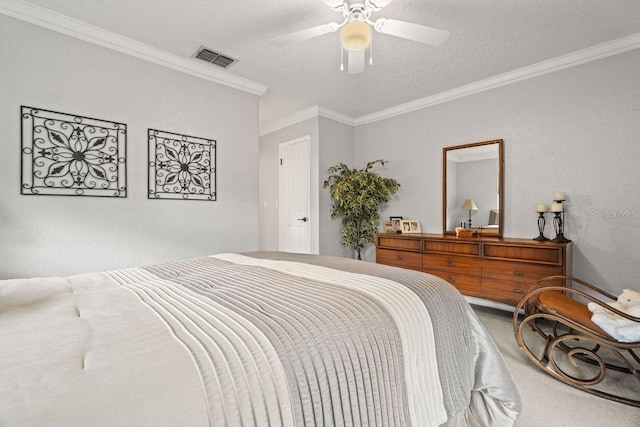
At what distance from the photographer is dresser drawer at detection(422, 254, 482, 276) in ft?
10.0

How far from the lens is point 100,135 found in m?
2.46

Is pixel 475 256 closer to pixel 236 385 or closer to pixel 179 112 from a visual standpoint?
pixel 236 385

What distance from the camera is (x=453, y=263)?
3201 mm

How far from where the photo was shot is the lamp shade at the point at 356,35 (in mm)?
1838

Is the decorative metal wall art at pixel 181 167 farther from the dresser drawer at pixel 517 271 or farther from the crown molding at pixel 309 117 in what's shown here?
the dresser drawer at pixel 517 271

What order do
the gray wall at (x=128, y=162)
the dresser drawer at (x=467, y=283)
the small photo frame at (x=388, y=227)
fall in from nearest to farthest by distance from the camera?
the gray wall at (x=128, y=162), the dresser drawer at (x=467, y=283), the small photo frame at (x=388, y=227)

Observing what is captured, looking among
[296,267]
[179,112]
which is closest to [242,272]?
[296,267]

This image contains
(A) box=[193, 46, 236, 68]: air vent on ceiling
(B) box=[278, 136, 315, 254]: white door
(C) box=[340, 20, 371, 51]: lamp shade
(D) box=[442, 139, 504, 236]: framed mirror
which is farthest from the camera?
(B) box=[278, 136, 315, 254]: white door

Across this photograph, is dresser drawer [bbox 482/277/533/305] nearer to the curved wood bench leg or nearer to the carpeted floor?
the curved wood bench leg

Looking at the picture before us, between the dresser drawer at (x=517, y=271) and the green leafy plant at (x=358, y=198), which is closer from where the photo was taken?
the dresser drawer at (x=517, y=271)

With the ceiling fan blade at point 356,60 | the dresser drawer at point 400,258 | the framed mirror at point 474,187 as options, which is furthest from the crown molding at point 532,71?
the dresser drawer at point 400,258

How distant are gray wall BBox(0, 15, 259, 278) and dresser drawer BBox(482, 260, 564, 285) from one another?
2.55 m

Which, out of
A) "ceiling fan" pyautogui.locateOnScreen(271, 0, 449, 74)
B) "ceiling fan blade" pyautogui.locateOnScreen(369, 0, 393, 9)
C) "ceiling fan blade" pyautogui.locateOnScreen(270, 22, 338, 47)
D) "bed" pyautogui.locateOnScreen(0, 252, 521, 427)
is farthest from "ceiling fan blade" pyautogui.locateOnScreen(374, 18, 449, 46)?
"bed" pyautogui.locateOnScreen(0, 252, 521, 427)

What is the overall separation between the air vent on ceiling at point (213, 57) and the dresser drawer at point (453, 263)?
2.98 metres
